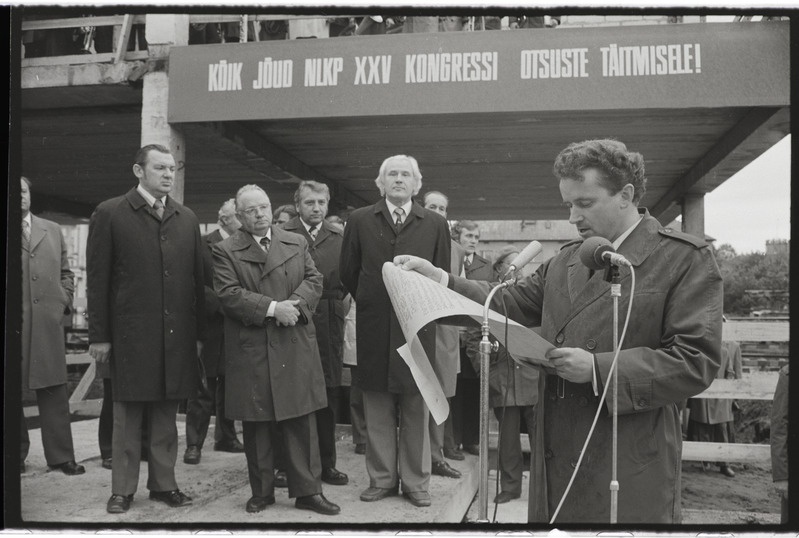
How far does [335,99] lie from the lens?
5.53 m

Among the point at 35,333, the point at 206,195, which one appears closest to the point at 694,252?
the point at 35,333

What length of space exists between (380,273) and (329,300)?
863mm

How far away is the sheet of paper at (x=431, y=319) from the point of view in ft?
8.24

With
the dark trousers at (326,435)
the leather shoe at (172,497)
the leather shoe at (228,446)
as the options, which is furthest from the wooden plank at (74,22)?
the leather shoe at (172,497)

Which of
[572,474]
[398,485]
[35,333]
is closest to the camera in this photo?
[572,474]

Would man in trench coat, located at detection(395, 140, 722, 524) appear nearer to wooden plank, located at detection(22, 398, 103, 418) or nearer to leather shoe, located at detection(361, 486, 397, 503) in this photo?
leather shoe, located at detection(361, 486, 397, 503)

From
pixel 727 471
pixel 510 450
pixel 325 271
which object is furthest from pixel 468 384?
pixel 727 471

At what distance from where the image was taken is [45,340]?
4.87 m

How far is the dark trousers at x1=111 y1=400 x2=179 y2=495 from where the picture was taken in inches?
160

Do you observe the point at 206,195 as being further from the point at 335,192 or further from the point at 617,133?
the point at 617,133

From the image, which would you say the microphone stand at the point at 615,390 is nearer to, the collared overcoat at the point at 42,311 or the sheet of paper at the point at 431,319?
the sheet of paper at the point at 431,319

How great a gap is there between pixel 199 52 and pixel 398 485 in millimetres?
3638

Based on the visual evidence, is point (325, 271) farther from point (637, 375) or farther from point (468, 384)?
point (637, 375)

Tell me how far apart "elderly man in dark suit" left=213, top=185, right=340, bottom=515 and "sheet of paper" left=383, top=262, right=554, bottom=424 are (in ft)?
5.39
